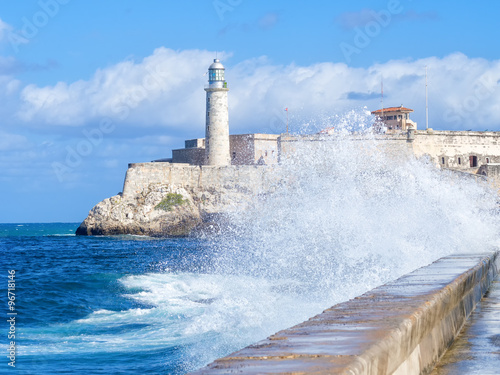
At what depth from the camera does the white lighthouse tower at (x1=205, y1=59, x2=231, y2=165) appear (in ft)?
128

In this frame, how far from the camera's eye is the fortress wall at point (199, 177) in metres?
37.8

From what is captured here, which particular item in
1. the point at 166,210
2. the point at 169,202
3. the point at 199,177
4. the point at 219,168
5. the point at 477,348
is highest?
the point at 219,168

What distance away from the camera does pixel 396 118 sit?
48.8m

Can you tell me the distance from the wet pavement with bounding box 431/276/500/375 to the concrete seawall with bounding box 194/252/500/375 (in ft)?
0.16

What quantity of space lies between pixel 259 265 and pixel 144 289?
7.81ft

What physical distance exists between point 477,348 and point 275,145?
38.0 m

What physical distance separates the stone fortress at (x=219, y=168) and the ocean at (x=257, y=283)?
804 inches

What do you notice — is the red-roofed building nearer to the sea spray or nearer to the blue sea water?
the blue sea water

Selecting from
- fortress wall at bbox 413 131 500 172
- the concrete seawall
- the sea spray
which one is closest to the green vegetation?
fortress wall at bbox 413 131 500 172

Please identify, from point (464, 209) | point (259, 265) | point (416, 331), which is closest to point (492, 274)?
point (416, 331)

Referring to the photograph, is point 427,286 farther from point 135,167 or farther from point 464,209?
point 135,167

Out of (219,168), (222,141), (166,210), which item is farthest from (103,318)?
(222,141)

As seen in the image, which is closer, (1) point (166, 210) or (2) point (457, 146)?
(1) point (166, 210)

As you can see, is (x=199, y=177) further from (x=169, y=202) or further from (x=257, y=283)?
(x=257, y=283)
